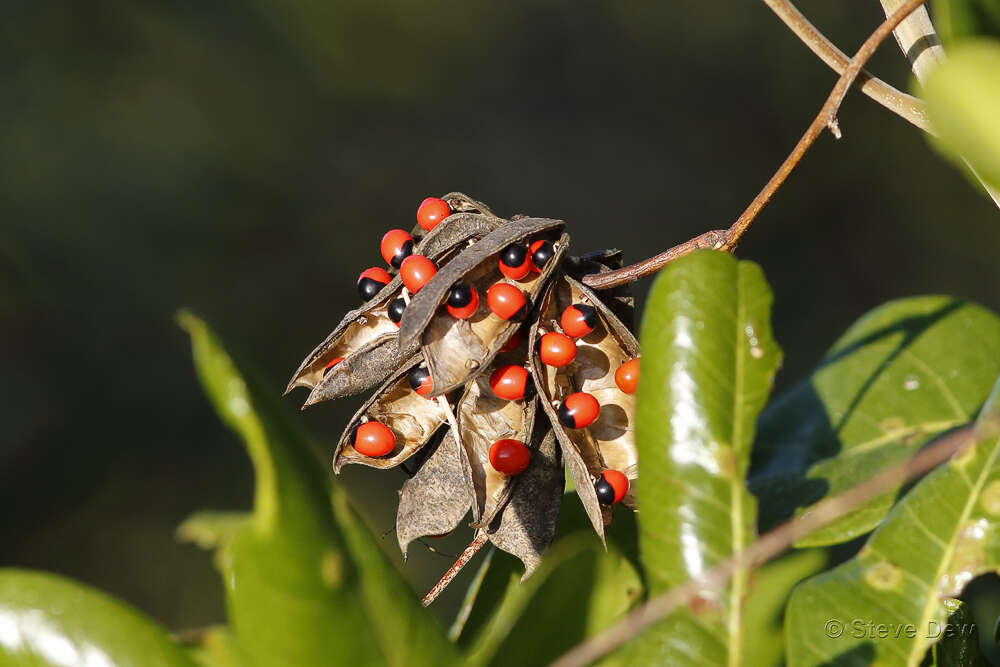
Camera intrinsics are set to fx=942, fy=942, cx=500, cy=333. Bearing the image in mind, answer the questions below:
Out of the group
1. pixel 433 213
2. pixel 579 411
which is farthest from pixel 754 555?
pixel 433 213

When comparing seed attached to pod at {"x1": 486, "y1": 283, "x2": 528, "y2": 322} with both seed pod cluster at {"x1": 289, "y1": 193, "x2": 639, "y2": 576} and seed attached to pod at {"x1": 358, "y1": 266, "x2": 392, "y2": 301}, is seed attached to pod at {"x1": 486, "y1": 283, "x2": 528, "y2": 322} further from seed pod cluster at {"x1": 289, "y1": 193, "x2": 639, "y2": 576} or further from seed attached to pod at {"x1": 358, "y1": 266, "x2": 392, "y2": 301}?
seed attached to pod at {"x1": 358, "y1": 266, "x2": 392, "y2": 301}

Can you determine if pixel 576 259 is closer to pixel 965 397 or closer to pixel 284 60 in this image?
pixel 965 397

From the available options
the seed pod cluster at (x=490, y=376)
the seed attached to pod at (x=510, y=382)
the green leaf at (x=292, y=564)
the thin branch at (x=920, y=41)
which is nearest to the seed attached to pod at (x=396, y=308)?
the seed pod cluster at (x=490, y=376)

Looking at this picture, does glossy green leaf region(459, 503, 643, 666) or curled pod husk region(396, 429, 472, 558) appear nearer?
glossy green leaf region(459, 503, 643, 666)

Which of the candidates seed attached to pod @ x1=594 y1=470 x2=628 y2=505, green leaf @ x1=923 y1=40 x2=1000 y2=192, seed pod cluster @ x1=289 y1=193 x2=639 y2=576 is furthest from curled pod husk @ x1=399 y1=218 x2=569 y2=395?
green leaf @ x1=923 y1=40 x2=1000 y2=192

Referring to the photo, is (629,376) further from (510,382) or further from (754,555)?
(754,555)

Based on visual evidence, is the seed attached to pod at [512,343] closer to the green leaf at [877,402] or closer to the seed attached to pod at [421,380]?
the seed attached to pod at [421,380]
